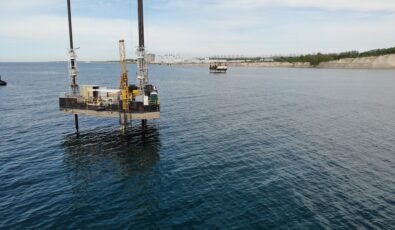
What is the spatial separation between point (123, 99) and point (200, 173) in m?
16.0

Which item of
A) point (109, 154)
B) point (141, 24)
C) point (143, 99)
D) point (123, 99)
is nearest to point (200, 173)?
point (109, 154)

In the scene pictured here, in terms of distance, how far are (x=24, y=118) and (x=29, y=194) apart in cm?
3556

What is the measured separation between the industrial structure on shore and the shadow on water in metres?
2.69

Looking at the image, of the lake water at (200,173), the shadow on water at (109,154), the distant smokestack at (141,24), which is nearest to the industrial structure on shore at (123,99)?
the distant smokestack at (141,24)

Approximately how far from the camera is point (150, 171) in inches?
1353

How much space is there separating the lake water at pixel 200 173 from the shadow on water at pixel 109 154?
123mm

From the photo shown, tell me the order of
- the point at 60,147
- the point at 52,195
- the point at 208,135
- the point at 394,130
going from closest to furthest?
1. the point at 52,195
2. the point at 60,147
3. the point at 208,135
4. the point at 394,130

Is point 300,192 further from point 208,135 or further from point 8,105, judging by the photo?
point 8,105

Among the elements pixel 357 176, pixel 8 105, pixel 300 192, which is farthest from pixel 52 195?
pixel 8 105

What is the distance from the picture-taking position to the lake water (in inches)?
987

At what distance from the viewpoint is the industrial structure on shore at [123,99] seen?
140 ft

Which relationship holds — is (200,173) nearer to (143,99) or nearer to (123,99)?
(143,99)

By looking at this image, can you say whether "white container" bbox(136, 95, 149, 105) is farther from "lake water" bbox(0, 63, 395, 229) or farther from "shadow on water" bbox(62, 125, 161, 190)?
"lake water" bbox(0, 63, 395, 229)

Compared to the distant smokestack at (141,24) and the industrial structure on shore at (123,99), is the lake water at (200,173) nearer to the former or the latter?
the industrial structure on shore at (123,99)
